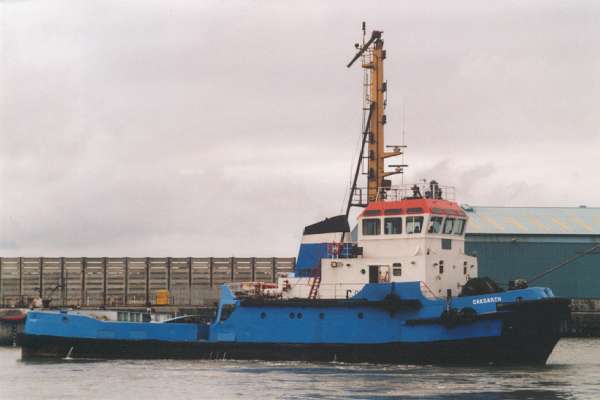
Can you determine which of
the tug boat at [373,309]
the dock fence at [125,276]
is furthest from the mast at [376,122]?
the dock fence at [125,276]

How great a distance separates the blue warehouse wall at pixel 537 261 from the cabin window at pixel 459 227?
20400 millimetres

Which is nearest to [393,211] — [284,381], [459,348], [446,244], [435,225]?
[435,225]

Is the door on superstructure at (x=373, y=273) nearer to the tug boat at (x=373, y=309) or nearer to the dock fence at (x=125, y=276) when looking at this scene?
the tug boat at (x=373, y=309)

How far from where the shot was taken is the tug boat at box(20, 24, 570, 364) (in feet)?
93.0

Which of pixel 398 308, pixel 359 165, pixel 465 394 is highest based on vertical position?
pixel 359 165

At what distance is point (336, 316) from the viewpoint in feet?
97.1

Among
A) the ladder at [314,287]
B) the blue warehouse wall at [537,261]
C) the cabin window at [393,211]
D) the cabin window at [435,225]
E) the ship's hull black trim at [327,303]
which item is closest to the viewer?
the ship's hull black trim at [327,303]

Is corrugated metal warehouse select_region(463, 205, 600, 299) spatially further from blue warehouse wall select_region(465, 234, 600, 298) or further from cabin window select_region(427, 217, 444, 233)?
cabin window select_region(427, 217, 444, 233)

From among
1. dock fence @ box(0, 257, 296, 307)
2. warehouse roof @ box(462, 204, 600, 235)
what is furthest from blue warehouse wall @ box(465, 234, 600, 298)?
dock fence @ box(0, 257, 296, 307)

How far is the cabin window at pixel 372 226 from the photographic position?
30.3m

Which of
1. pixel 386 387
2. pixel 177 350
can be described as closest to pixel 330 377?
pixel 386 387

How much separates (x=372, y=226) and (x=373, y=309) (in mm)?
2661

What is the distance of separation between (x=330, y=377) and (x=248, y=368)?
3.32m

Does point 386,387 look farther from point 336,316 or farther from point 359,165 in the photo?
point 359,165
